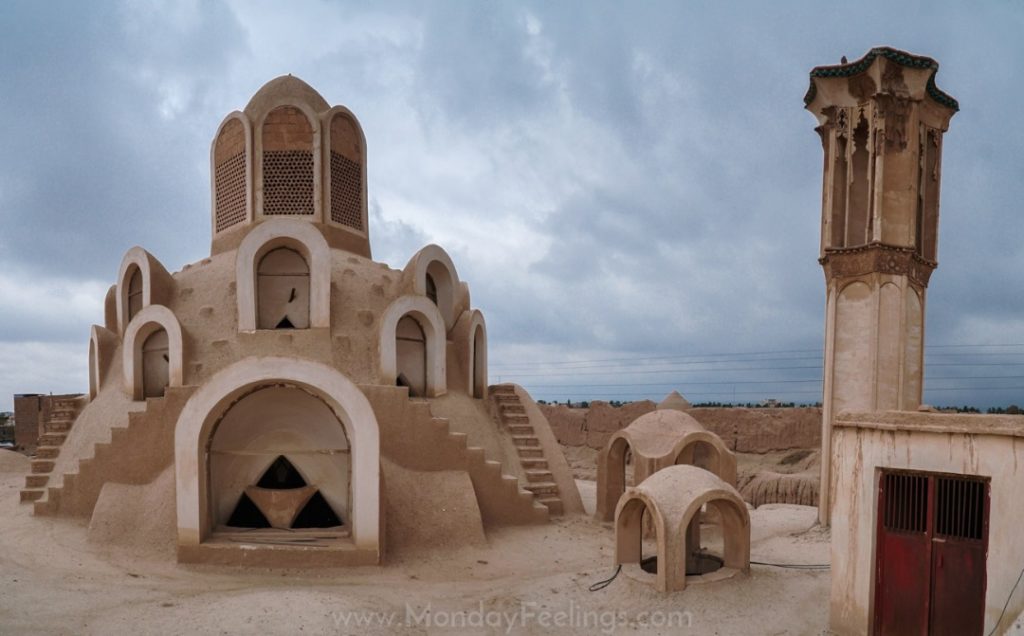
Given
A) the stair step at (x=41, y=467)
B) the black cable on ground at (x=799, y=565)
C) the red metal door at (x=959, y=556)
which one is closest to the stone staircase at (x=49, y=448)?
the stair step at (x=41, y=467)

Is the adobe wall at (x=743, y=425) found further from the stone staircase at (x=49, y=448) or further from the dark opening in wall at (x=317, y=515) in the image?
the stone staircase at (x=49, y=448)

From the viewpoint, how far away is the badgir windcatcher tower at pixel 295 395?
436 inches

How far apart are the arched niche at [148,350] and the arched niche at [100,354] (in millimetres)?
1943

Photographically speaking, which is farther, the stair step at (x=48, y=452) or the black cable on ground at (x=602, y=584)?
the stair step at (x=48, y=452)

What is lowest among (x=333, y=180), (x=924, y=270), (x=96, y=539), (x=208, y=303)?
(x=96, y=539)

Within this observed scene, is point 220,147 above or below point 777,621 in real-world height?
above

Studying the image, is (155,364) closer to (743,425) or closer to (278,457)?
(278,457)

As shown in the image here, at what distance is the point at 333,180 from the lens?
17438mm

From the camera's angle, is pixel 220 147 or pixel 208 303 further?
pixel 220 147

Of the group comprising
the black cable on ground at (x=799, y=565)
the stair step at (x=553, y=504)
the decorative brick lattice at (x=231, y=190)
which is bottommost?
the stair step at (x=553, y=504)

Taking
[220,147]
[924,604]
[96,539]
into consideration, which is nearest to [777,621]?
[924,604]

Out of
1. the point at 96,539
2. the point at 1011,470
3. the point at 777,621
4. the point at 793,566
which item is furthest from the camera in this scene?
the point at 96,539

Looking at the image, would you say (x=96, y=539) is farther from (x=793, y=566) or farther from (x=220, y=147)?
(x=793, y=566)

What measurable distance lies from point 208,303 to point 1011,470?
15.4 metres
